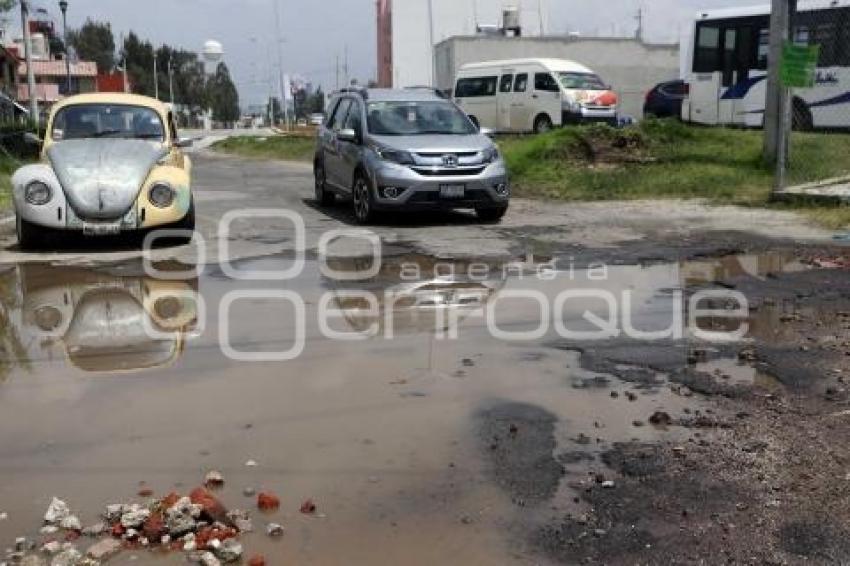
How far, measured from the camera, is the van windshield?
1006 inches

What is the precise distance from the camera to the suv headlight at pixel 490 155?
12.0 meters

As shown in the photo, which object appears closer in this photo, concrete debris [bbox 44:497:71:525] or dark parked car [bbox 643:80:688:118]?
concrete debris [bbox 44:497:71:525]

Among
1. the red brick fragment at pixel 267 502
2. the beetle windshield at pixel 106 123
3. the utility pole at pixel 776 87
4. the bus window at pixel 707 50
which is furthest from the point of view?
the bus window at pixel 707 50

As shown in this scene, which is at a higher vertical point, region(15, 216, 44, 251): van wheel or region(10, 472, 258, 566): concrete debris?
region(15, 216, 44, 251): van wheel

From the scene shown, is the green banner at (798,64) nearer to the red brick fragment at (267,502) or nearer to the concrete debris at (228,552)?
the red brick fragment at (267,502)

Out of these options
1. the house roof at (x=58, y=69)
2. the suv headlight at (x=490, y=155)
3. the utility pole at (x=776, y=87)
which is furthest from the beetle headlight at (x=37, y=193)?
the house roof at (x=58, y=69)

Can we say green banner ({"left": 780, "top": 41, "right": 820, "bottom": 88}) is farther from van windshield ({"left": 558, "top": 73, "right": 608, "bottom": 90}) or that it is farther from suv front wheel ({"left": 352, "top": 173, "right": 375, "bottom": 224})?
van windshield ({"left": 558, "top": 73, "right": 608, "bottom": 90})

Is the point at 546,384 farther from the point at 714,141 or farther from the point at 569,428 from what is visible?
the point at 714,141

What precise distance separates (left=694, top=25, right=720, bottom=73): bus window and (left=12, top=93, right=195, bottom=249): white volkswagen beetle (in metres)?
16.2

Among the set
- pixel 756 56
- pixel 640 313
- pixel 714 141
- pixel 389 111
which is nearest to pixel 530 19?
pixel 756 56

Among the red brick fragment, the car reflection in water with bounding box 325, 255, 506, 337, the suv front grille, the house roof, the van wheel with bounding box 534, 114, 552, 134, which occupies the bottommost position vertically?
the red brick fragment

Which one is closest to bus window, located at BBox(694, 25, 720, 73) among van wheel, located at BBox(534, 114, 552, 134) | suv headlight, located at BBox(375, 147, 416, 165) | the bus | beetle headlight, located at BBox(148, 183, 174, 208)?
the bus

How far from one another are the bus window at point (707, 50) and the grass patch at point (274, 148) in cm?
1171

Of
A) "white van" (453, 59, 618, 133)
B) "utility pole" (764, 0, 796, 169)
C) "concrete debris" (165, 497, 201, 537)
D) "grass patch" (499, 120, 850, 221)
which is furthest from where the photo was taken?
"white van" (453, 59, 618, 133)
